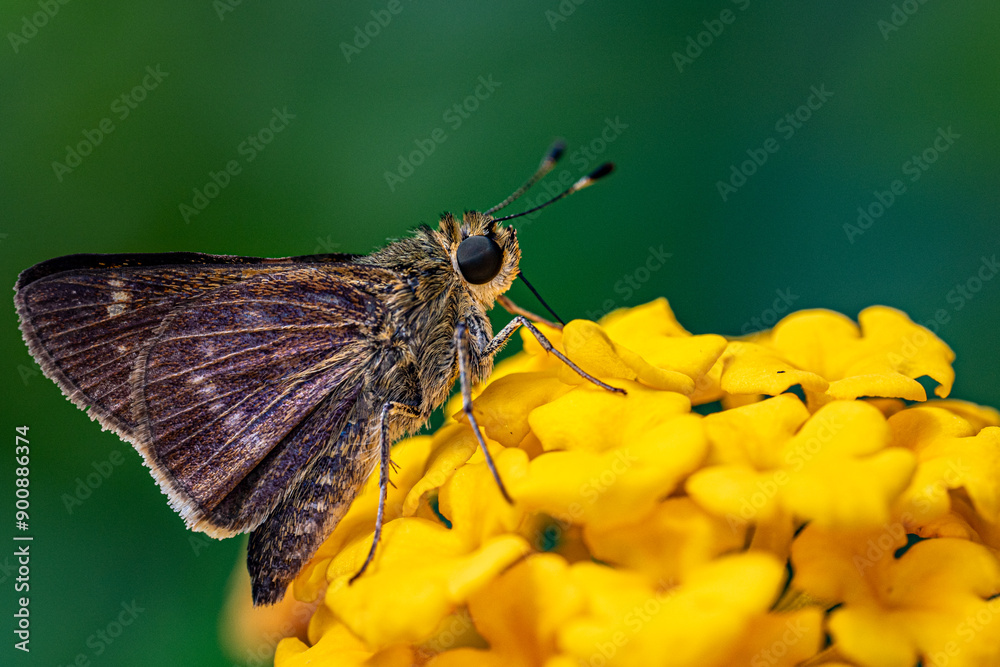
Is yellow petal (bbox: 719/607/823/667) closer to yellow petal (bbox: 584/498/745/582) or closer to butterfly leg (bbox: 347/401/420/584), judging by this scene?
yellow petal (bbox: 584/498/745/582)

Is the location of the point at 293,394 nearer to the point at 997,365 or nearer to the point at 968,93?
the point at 997,365

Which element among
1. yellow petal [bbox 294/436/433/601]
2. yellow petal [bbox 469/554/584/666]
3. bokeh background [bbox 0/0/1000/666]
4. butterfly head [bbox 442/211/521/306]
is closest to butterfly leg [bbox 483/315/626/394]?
butterfly head [bbox 442/211/521/306]

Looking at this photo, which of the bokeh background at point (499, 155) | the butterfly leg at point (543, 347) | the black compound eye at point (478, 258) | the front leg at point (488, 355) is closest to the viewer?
the front leg at point (488, 355)

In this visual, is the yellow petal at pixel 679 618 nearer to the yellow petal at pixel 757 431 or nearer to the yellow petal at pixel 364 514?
the yellow petal at pixel 757 431

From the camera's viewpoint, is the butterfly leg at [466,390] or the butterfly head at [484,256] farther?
the butterfly head at [484,256]

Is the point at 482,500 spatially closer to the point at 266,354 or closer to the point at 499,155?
the point at 266,354

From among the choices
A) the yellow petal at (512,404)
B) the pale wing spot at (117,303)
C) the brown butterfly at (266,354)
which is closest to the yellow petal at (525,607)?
the yellow petal at (512,404)
